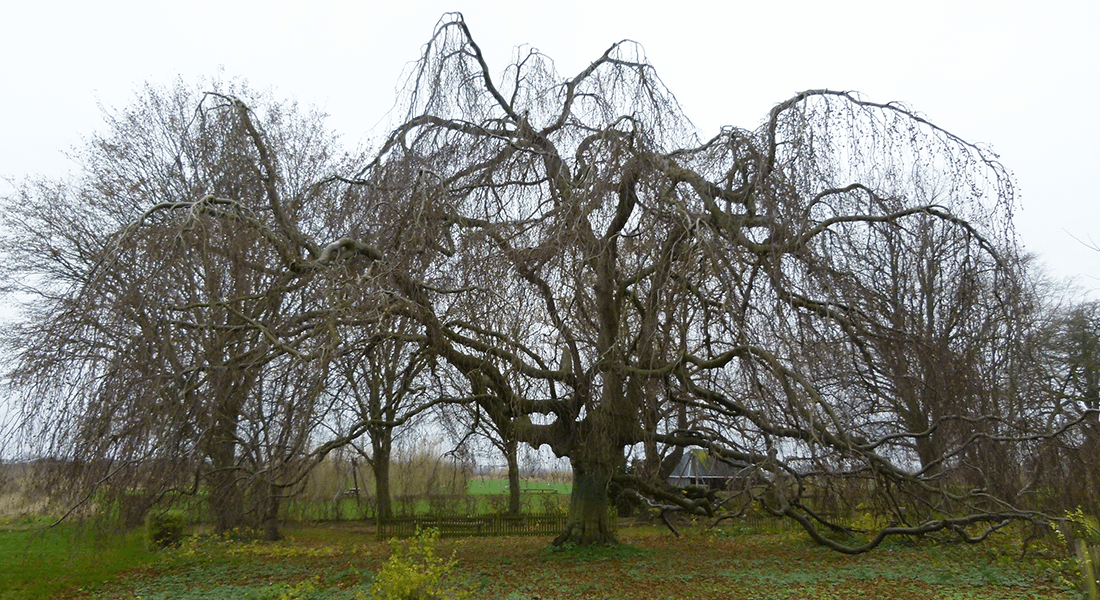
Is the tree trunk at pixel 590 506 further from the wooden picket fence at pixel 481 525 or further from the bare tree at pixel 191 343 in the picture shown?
the wooden picket fence at pixel 481 525

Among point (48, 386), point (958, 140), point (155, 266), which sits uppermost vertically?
point (958, 140)

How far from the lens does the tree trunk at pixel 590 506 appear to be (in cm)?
994

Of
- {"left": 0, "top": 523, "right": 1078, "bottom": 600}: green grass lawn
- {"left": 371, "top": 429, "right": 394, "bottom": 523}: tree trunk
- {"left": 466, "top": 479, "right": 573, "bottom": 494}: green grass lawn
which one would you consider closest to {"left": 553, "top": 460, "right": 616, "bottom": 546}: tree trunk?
{"left": 0, "top": 523, "right": 1078, "bottom": 600}: green grass lawn

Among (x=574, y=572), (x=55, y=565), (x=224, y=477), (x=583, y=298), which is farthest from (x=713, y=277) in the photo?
(x=55, y=565)

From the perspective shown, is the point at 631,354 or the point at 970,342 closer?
the point at 970,342

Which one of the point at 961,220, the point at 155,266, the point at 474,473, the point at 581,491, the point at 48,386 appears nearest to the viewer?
the point at 48,386

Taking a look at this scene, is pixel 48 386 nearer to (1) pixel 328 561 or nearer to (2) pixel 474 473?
(1) pixel 328 561

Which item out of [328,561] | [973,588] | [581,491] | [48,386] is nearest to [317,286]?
[48,386]

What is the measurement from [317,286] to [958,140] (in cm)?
651

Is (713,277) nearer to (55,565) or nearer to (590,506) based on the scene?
(590,506)

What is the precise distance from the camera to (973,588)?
760 cm

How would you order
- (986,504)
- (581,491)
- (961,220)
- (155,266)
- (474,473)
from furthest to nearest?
(474,473)
(581,491)
(986,504)
(961,220)
(155,266)

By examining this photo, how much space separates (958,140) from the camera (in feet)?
23.3

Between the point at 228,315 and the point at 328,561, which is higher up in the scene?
the point at 228,315
